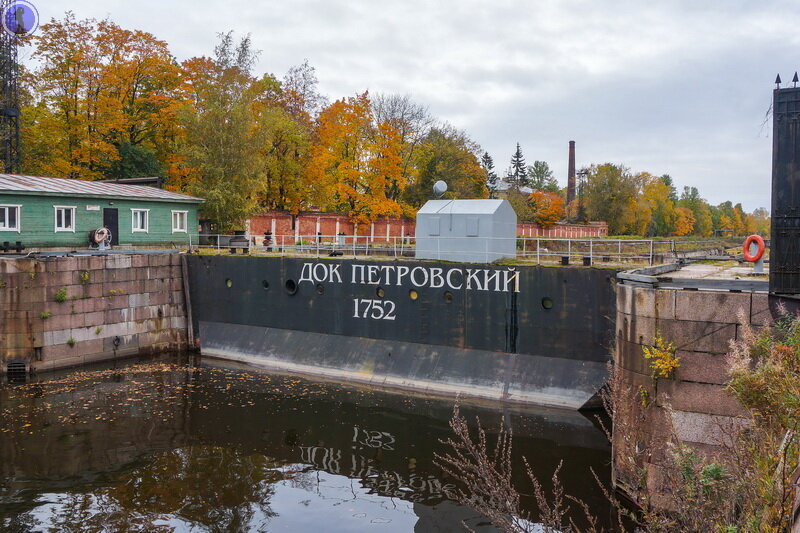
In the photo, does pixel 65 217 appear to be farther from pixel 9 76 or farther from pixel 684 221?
pixel 684 221

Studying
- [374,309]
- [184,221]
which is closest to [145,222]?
[184,221]

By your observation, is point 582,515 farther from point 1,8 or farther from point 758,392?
point 1,8

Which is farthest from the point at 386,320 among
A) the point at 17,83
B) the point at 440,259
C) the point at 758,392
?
the point at 17,83

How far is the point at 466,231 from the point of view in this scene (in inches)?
817

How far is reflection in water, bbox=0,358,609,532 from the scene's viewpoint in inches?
446

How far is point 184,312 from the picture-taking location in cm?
2638

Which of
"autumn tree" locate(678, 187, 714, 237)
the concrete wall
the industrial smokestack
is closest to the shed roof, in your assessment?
the concrete wall

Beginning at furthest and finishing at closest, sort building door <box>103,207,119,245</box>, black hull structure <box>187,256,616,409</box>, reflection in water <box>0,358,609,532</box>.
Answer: building door <box>103,207,119,245</box>, black hull structure <box>187,256,616,409</box>, reflection in water <box>0,358,609,532</box>

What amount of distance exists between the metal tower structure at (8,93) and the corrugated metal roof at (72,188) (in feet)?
29.9

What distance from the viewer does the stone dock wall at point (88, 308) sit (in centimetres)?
2102

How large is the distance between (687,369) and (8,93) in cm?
3843

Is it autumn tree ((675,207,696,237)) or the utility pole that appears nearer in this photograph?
the utility pole

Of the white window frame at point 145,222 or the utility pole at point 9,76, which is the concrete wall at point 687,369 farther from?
the utility pole at point 9,76

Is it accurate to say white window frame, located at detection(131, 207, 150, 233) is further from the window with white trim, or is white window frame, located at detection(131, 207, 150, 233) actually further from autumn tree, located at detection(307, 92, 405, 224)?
autumn tree, located at detection(307, 92, 405, 224)
